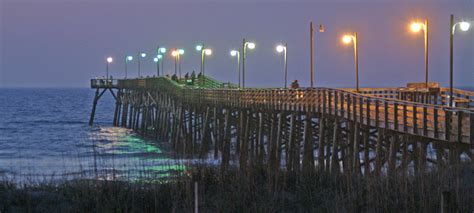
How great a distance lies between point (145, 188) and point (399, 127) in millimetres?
9340

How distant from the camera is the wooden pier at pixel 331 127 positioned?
19422mm

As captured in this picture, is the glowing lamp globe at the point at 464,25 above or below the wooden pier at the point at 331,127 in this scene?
above

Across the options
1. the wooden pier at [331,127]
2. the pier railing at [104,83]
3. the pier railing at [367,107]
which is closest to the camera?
the pier railing at [367,107]

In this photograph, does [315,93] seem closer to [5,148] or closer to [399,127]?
[399,127]

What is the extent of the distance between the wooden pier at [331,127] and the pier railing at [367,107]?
0.08 ft

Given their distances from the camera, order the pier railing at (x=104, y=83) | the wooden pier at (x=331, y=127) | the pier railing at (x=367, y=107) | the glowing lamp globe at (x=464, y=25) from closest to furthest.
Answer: the pier railing at (x=367, y=107) → the wooden pier at (x=331, y=127) → the glowing lamp globe at (x=464, y=25) → the pier railing at (x=104, y=83)

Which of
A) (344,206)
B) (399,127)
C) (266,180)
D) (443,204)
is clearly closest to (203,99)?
(399,127)

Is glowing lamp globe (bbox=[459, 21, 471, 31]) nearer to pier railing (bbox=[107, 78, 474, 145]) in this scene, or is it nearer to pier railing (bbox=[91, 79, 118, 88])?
pier railing (bbox=[107, 78, 474, 145])

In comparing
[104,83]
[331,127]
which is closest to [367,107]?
[331,127]

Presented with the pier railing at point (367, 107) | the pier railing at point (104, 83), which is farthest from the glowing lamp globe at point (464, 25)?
the pier railing at point (104, 83)

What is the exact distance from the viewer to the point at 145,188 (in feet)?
48.8

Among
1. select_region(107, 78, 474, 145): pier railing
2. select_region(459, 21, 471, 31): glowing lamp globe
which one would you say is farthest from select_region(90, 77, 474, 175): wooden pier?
select_region(459, 21, 471, 31): glowing lamp globe

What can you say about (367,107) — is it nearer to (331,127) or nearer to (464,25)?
(464,25)

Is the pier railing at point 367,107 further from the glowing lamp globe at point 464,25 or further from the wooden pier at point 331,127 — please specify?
the glowing lamp globe at point 464,25
